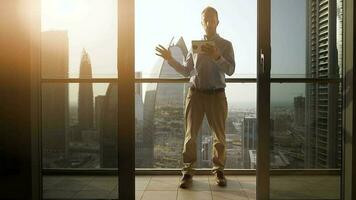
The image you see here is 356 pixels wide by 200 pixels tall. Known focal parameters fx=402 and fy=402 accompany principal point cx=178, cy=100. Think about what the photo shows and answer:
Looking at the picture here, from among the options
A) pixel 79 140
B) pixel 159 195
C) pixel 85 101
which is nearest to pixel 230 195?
pixel 159 195

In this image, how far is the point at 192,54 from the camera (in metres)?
4.05

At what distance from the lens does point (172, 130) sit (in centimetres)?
449

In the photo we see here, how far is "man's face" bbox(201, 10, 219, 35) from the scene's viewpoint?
13.0ft

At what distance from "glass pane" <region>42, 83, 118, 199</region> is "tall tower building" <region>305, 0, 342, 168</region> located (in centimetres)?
142

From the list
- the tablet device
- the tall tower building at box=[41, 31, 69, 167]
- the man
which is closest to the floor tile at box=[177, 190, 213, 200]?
the man

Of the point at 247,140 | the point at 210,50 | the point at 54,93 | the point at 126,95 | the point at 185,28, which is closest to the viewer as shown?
the point at 126,95

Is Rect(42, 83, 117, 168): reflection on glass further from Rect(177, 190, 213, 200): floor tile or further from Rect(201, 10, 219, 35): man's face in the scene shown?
Rect(201, 10, 219, 35): man's face

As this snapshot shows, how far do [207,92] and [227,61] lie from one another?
361 mm

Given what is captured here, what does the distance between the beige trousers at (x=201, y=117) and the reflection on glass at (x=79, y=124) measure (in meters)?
1.24

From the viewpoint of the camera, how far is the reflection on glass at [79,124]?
114 inches

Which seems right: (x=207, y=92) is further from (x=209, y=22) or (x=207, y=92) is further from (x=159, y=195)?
(x=159, y=195)

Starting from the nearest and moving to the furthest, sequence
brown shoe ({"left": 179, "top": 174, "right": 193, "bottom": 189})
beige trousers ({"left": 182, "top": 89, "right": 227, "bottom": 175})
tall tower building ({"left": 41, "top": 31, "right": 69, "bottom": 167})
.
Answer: tall tower building ({"left": 41, "top": 31, "right": 69, "bottom": 167}), brown shoe ({"left": 179, "top": 174, "right": 193, "bottom": 189}), beige trousers ({"left": 182, "top": 89, "right": 227, "bottom": 175})

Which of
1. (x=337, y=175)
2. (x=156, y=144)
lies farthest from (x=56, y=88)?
(x=337, y=175)

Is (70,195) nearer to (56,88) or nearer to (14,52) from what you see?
(56,88)
